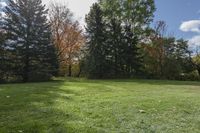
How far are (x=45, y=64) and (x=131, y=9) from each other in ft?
53.8

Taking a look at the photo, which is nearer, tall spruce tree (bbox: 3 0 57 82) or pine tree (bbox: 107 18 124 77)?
tall spruce tree (bbox: 3 0 57 82)

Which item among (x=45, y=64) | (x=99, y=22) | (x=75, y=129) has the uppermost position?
(x=99, y=22)

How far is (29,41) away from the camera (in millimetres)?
26172

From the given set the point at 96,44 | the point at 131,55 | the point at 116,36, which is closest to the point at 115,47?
the point at 116,36

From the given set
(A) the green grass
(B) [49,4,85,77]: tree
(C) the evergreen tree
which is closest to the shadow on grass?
(A) the green grass

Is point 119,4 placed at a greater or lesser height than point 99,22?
greater

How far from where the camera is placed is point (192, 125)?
20.9ft

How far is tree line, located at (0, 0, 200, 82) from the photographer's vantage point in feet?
85.0

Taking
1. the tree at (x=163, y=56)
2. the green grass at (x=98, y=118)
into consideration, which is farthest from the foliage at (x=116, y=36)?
the green grass at (x=98, y=118)

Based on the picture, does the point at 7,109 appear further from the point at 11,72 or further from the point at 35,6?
the point at 35,6

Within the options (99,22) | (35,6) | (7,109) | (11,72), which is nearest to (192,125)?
(7,109)

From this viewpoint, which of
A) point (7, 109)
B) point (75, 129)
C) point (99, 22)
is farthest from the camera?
point (99, 22)

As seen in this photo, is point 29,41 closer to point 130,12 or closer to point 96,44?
point 96,44

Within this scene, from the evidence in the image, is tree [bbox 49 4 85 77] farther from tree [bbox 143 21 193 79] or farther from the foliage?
tree [bbox 143 21 193 79]
